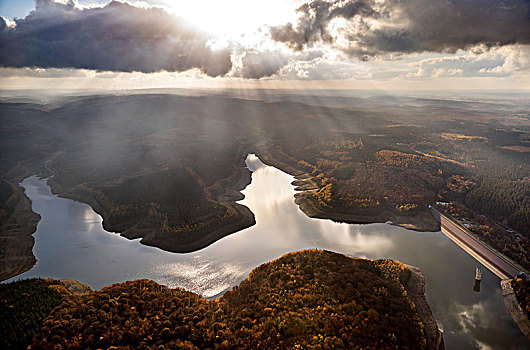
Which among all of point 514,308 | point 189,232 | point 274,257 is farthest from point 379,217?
point 189,232

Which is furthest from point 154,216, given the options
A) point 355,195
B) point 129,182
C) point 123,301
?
point 355,195

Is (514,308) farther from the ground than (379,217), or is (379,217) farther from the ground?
(379,217)

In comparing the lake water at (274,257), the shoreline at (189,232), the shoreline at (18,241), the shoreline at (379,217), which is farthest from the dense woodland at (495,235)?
the shoreline at (18,241)

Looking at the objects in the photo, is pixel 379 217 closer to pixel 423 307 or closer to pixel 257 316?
pixel 423 307

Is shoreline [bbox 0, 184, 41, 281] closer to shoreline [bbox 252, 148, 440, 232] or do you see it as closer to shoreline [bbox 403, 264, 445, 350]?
shoreline [bbox 252, 148, 440, 232]

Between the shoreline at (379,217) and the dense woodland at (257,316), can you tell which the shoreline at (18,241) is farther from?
the shoreline at (379,217)
